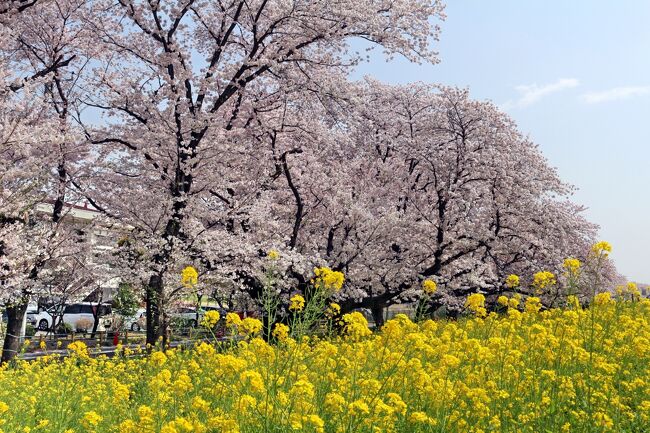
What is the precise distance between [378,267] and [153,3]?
10571 millimetres

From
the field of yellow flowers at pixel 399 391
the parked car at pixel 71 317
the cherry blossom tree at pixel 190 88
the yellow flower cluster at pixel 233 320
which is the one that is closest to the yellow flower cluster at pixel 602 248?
the field of yellow flowers at pixel 399 391

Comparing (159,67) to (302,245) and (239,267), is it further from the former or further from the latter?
(302,245)

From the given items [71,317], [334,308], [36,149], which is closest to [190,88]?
[36,149]

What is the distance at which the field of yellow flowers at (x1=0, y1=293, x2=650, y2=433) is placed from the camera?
13.7ft

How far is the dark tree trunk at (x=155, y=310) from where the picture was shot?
13.2 meters

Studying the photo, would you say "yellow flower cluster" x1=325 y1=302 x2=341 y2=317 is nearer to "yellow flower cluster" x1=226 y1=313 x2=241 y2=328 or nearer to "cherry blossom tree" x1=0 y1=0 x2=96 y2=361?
"yellow flower cluster" x1=226 y1=313 x2=241 y2=328

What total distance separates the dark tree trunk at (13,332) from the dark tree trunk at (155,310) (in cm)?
404

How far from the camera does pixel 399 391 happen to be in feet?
18.2

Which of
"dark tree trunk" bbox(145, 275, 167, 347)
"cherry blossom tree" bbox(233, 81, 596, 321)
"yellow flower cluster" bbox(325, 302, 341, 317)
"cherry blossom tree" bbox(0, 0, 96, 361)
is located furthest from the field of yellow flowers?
"cherry blossom tree" bbox(233, 81, 596, 321)

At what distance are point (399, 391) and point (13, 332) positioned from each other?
44.0 ft

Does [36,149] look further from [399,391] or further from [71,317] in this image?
[71,317]

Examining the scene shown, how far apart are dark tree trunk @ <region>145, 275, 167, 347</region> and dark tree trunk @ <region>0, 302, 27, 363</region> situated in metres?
4.04

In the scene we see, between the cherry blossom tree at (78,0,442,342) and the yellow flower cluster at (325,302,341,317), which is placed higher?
the cherry blossom tree at (78,0,442,342)

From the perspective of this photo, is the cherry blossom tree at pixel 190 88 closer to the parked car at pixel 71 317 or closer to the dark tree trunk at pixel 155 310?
the dark tree trunk at pixel 155 310
